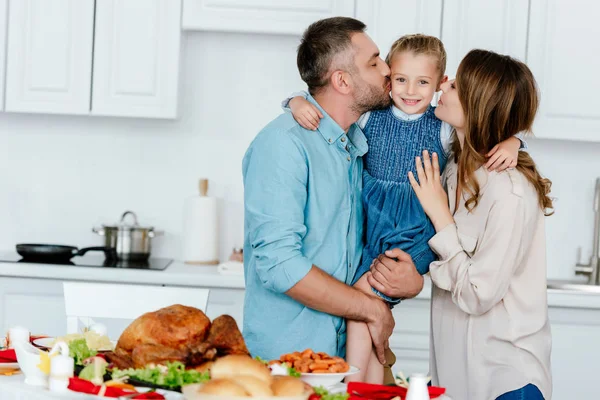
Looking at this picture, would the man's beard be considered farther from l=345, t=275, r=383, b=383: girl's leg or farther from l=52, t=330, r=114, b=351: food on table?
l=52, t=330, r=114, b=351: food on table

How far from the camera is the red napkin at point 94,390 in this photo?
4.81ft

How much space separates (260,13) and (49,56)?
92 centimetres

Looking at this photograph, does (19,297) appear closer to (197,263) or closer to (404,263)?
(197,263)

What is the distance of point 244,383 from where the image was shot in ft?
4.42

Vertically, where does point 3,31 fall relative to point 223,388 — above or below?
above

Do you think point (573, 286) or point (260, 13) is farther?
point (573, 286)

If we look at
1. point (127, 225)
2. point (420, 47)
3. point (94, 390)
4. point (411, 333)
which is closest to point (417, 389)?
point (94, 390)

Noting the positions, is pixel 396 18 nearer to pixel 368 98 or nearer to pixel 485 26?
pixel 485 26

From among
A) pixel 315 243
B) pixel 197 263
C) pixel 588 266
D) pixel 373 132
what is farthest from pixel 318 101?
pixel 588 266

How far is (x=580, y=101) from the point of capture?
3.63m

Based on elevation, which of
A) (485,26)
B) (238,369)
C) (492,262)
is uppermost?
(485,26)

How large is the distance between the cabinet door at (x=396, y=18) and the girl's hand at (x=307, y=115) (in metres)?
1.33

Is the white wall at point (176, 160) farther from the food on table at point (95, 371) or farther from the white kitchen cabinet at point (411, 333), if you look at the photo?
the food on table at point (95, 371)

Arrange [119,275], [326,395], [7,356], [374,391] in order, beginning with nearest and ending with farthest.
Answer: [326,395] < [374,391] < [7,356] < [119,275]
